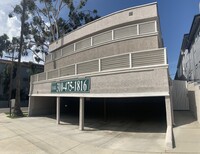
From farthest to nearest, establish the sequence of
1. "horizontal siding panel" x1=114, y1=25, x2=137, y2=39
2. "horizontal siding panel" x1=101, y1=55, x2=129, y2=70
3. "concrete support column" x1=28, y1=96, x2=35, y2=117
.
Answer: "concrete support column" x1=28, y1=96, x2=35, y2=117, "horizontal siding panel" x1=114, y1=25, x2=137, y2=39, "horizontal siding panel" x1=101, y1=55, x2=129, y2=70

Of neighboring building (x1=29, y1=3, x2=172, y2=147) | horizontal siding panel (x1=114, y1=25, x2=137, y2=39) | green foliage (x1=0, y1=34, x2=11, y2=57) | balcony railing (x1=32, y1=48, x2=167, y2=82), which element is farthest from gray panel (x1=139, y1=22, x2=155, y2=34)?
green foliage (x1=0, y1=34, x2=11, y2=57)

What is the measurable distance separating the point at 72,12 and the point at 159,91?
24.9 metres

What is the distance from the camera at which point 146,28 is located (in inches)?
429

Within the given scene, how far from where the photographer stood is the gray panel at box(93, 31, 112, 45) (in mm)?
12617

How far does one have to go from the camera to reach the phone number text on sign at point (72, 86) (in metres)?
10.6

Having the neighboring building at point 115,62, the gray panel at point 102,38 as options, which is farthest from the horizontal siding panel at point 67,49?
the gray panel at point 102,38

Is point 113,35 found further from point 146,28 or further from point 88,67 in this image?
point 88,67

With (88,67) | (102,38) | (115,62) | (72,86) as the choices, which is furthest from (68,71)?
(115,62)

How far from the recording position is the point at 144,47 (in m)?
10.7

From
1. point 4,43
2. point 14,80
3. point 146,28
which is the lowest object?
point 14,80

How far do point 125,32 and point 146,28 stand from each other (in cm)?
146

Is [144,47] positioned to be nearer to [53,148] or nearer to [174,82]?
[174,82]

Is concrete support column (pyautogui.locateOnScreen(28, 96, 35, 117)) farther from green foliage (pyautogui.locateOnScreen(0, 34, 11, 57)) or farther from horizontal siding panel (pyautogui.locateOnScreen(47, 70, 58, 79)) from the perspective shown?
green foliage (pyautogui.locateOnScreen(0, 34, 11, 57))

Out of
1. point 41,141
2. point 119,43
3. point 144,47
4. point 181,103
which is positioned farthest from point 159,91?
point 181,103
